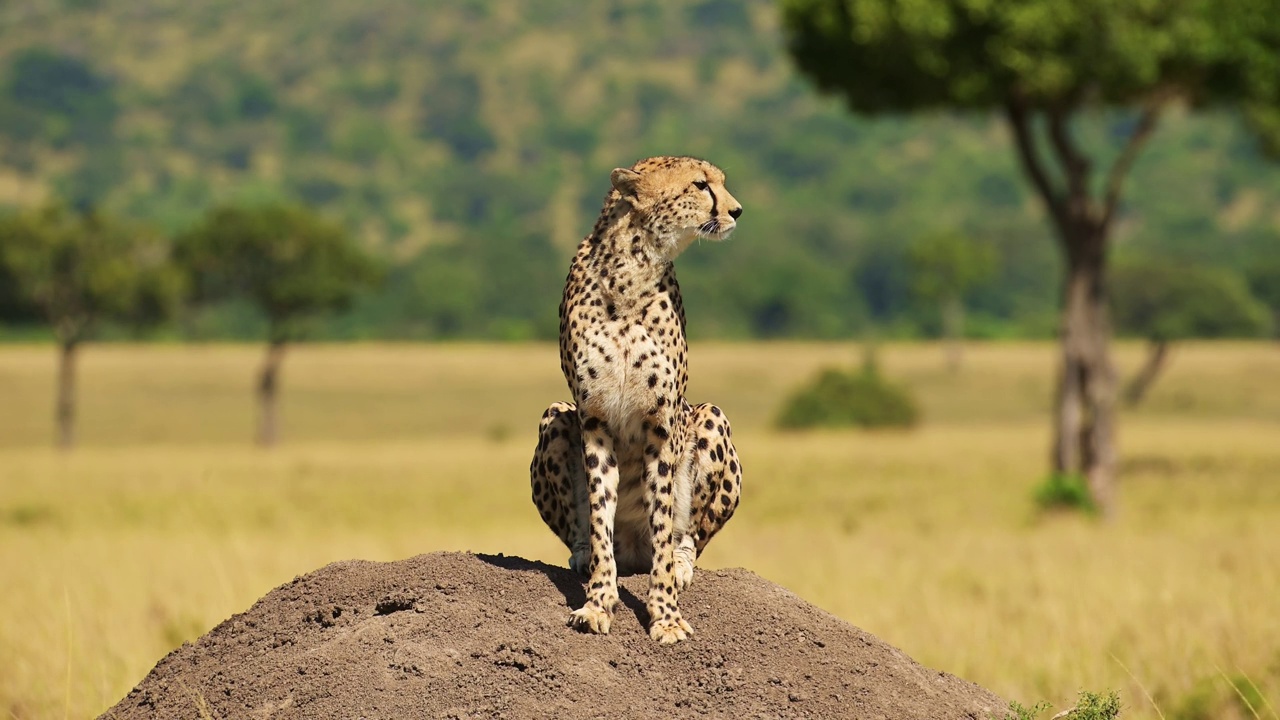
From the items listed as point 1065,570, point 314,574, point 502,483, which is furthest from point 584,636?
point 502,483

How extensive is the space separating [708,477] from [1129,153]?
49.4 ft

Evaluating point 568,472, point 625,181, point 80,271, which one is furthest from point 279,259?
point 625,181

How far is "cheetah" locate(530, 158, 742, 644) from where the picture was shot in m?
5.59

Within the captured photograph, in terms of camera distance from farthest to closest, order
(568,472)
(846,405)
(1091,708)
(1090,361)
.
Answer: (846,405) < (1090,361) < (568,472) < (1091,708)

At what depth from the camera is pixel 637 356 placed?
18.4 ft

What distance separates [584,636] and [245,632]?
146cm

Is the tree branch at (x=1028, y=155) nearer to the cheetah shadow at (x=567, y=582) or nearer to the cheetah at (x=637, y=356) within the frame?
the cheetah at (x=637, y=356)

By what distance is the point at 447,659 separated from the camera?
17.9 ft

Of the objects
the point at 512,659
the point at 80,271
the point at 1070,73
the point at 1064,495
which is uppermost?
the point at 1070,73

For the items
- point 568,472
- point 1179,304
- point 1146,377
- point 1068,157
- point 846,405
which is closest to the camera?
point 568,472

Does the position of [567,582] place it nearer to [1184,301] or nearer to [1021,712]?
[1021,712]

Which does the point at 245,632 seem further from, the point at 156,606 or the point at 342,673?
the point at 156,606

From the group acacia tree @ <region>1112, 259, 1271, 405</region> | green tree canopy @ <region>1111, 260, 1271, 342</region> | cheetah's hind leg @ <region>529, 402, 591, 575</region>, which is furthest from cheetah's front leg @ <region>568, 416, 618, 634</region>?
green tree canopy @ <region>1111, 260, 1271, 342</region>

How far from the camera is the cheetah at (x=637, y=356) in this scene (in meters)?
5.59
